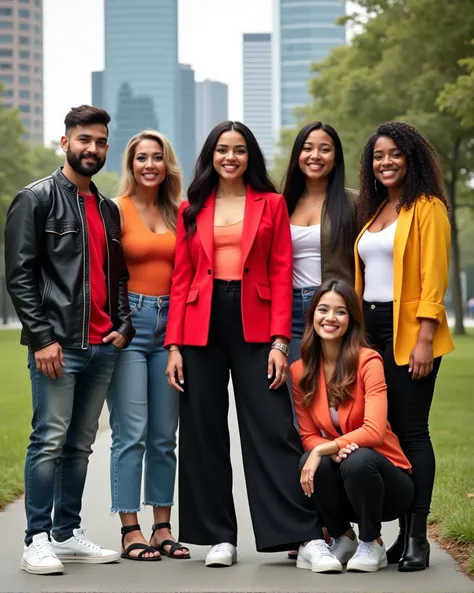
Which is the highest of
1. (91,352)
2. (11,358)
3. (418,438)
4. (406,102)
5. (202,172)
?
(406,102)

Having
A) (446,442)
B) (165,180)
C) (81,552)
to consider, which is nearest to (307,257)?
(165,180)

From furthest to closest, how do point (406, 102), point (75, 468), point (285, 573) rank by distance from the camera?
point (406, 102)
point (75, 468)
point (285, 573)

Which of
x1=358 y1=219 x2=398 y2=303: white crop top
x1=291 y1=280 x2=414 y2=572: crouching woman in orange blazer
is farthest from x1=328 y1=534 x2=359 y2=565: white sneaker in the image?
x1=358 y1=219 x2=398 y2=303: white crop top

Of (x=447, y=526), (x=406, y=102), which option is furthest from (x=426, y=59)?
(x=447, y=526)

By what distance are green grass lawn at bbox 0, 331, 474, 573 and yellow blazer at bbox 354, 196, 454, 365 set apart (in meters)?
1.17

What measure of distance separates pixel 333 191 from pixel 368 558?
2.06m

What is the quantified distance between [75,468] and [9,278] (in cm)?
111

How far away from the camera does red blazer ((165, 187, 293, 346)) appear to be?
21.6 feet

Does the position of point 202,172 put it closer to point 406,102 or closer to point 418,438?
point 418,438

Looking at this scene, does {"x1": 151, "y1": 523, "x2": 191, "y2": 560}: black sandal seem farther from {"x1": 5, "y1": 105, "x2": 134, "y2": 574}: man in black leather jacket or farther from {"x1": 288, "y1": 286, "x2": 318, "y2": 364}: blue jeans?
{"x1": 288, "y1": 286, "x2": 318, "y2": 364}: blue jeans

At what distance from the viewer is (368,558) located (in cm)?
632

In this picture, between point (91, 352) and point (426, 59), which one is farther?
point (426, 59)

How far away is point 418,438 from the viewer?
6.54 metres

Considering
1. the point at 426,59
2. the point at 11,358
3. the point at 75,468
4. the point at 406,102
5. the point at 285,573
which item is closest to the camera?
the point at 285,573
